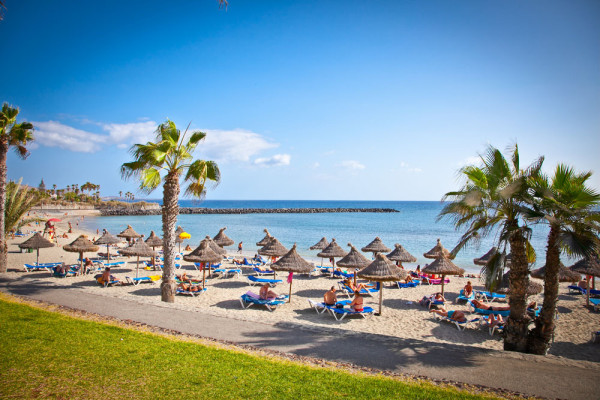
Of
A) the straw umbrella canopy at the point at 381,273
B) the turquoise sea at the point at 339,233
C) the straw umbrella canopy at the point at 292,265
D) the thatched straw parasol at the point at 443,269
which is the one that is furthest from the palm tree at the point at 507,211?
the turquoise sea at the point at 339,233

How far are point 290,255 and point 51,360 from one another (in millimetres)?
9207

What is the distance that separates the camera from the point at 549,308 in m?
8.70

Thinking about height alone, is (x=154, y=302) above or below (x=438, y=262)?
below

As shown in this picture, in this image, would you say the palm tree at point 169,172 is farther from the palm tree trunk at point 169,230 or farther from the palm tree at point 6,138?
the palm tree at point 6,138

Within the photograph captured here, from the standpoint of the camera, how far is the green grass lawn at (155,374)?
18.4 ft

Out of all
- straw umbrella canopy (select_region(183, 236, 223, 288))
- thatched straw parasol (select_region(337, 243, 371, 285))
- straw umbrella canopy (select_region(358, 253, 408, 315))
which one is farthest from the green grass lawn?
thatched straw parasol (select_region(337, 243, 371, 285))

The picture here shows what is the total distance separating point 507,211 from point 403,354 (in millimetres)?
4525

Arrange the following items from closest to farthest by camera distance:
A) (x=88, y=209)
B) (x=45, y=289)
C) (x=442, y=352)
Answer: (x=442, y=352)
(x=45, y=289)
(x=88, y=209)

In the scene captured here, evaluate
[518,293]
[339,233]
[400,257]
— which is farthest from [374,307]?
[339,233]

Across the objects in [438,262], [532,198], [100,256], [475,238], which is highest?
[532,198]

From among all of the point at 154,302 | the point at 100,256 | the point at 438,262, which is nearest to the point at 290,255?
the point at 154,302

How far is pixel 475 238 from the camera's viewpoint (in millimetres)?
9133

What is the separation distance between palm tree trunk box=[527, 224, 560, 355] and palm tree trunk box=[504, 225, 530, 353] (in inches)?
10.5

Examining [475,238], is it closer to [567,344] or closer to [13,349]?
[567,344]
